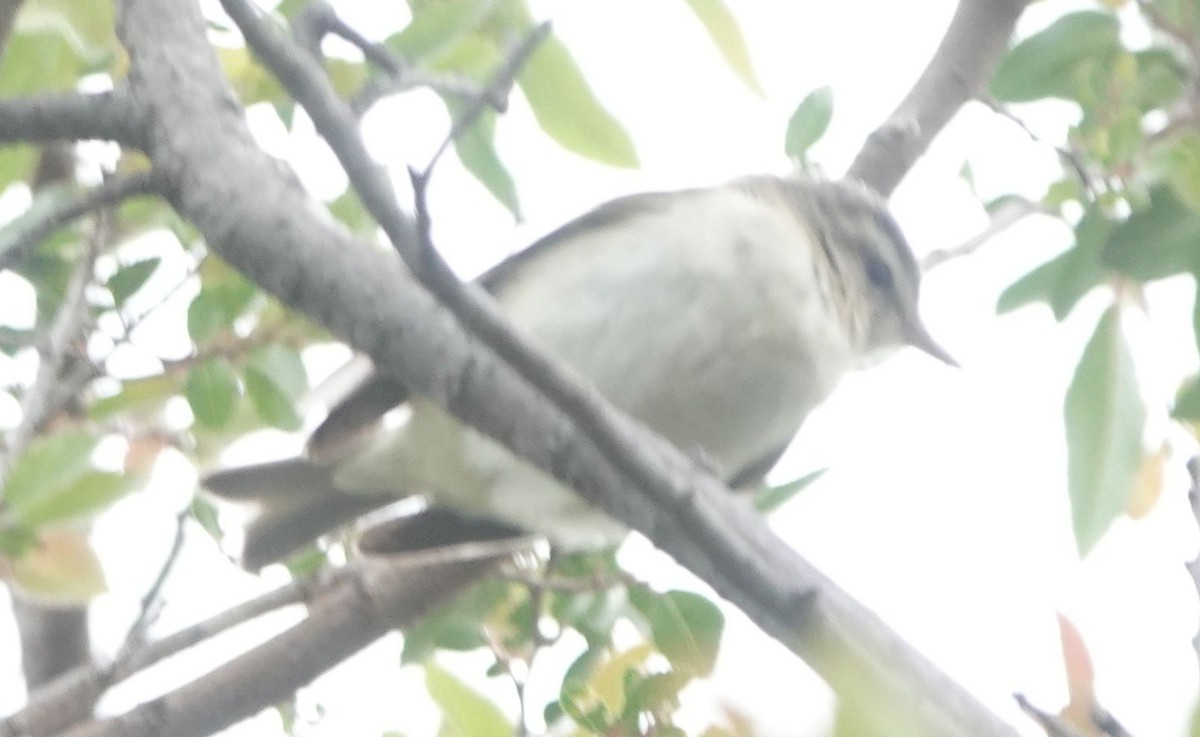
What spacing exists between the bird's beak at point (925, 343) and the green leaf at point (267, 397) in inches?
46.3

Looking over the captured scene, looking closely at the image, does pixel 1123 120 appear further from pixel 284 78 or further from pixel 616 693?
pixel 284 78

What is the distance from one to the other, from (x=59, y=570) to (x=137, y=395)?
20 cm

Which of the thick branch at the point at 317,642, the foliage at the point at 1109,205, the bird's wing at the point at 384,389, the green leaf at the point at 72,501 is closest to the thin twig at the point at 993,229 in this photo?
the foliage at the point at 1109,205

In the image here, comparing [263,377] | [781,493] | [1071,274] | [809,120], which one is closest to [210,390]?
[263,377]

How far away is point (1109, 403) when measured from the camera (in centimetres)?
166

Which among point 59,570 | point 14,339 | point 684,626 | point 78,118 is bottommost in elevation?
point 59,570

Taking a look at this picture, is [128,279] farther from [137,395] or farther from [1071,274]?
[1071,274]

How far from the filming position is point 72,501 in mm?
1541

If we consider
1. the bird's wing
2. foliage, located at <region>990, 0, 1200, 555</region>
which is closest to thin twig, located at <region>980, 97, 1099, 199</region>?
foliage, located at <region>990, 0, 1200, 555</region>

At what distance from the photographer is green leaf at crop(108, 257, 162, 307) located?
164 cm

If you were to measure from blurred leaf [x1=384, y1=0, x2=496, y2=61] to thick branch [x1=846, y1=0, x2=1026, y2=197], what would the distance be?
2.31ft

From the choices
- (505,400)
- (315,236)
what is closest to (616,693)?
(505,400)

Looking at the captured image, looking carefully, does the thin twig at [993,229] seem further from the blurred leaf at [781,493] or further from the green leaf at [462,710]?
the green leaf at [462,710]

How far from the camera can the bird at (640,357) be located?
1.94 meters
